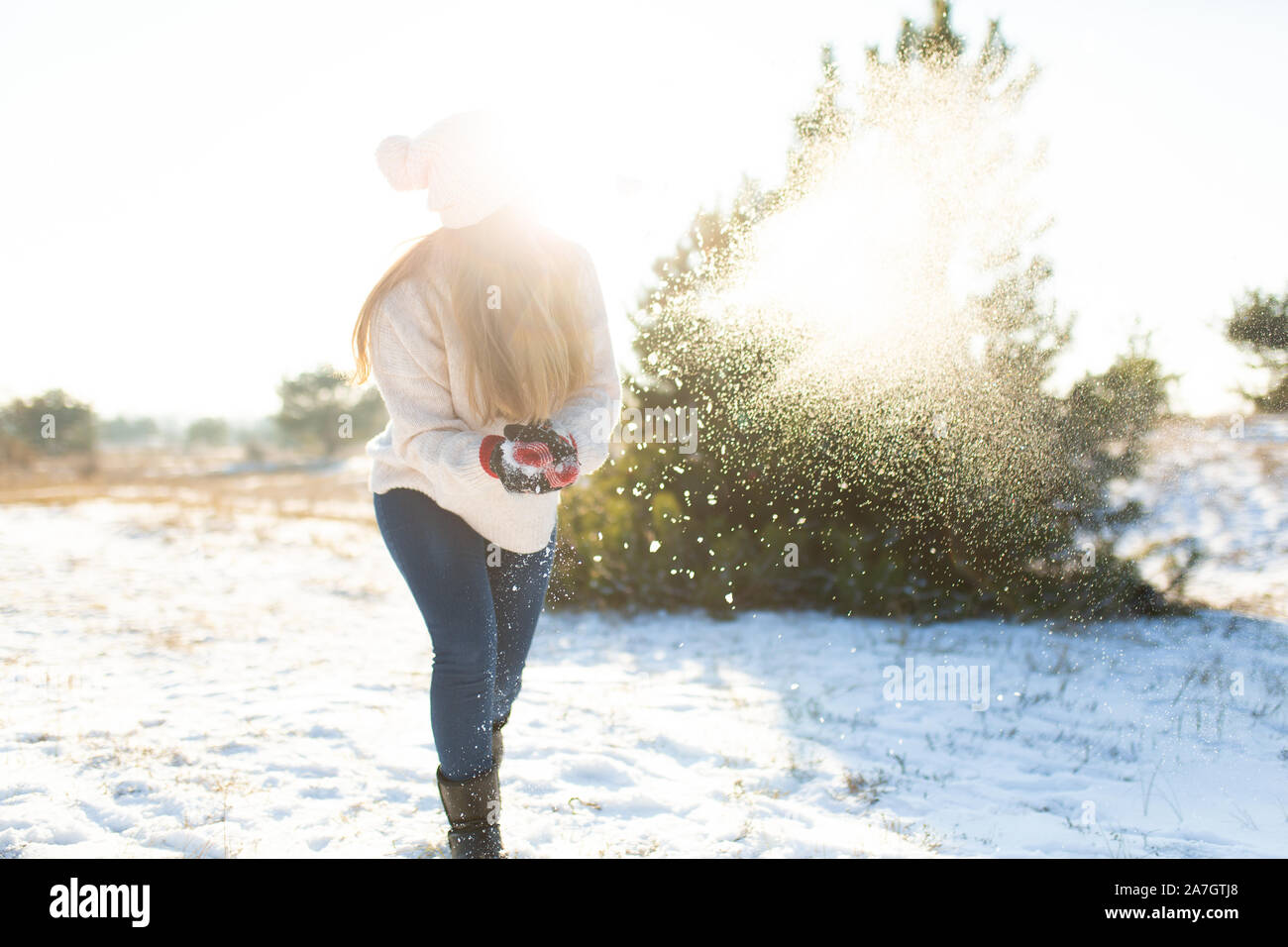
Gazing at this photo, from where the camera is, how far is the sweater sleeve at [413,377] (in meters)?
1.69

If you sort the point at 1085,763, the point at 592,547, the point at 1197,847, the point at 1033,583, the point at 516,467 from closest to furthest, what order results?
the point at 516,467, the point at 1197,847, the point at 1085,763, the point at 1033,583, the point at 592,547

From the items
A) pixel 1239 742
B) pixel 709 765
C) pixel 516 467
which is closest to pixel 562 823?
pixel 709 765

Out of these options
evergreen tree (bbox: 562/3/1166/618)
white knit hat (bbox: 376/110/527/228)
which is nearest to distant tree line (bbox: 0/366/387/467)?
evergreen tree (bbox: 562/3/1166/618)

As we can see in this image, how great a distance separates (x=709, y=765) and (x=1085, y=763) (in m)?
1.32

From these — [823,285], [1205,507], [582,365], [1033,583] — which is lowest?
[1033,583]

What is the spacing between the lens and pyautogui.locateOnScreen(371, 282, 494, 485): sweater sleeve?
1.69 metres

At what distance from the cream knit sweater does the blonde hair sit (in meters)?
0.03

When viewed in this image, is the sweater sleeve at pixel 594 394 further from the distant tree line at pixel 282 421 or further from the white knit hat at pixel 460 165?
the distant tree line at pixel 282 421

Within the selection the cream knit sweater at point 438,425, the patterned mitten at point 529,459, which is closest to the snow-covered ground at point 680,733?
the cream knit sweater at point 438,425

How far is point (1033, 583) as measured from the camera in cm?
468

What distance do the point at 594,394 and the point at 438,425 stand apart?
14.8 inches

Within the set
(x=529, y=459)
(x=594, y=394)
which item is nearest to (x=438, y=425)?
(x=529, y=459)

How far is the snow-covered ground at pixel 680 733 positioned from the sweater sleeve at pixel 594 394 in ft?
3.69
